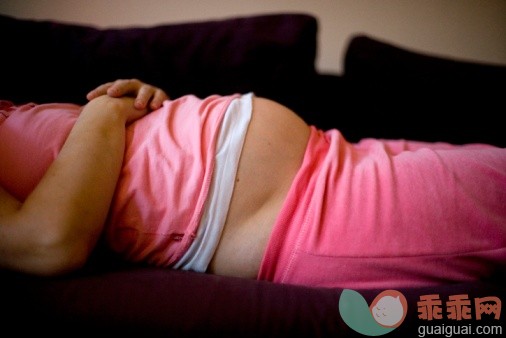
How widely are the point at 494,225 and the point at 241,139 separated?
1.44 feet

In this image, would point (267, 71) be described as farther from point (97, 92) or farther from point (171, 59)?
point (97, 92)

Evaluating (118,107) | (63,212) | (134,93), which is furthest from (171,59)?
(63,212)

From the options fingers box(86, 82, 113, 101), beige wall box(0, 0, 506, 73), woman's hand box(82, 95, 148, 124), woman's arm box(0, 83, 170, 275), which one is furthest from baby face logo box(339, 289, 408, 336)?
beige wall box(0, 0, 506, 73)

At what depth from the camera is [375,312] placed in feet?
1.43

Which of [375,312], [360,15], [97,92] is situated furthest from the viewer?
[360,15]

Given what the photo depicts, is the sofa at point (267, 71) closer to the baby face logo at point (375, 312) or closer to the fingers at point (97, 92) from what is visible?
the fingers at point (97, 92)

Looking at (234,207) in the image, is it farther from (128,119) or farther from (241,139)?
(128,119)

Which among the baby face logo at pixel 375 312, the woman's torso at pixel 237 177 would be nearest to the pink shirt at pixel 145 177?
the woman's torso at pixel 237 177

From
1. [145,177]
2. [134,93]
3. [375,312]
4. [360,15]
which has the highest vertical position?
[360,15]

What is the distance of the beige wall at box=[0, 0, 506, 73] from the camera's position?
46.8 inches

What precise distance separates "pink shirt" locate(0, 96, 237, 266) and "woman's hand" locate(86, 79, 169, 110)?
0.33 feet

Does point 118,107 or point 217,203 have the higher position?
point 118,107

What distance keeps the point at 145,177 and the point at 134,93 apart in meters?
0.27

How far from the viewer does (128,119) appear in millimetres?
647
